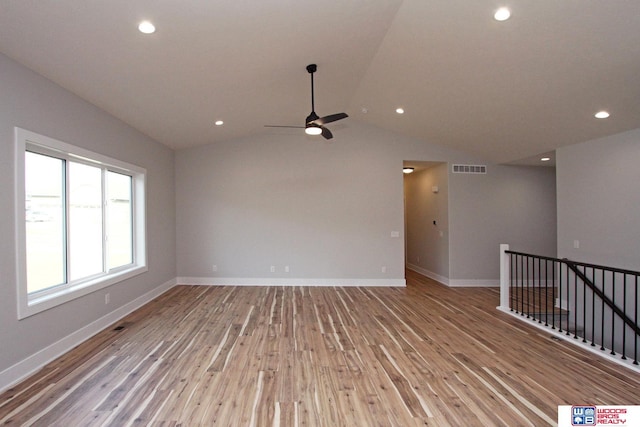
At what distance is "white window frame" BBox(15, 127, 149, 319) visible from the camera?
2.72 metres

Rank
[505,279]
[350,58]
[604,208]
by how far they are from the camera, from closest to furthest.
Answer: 1. [350,58]
2. [604,208]
3. [505,279]

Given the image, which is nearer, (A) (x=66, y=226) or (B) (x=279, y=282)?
(A) (x=66, y=226)

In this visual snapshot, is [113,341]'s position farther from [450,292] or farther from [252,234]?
[450,292]

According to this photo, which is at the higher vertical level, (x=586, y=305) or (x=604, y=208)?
(x=604, y=208)

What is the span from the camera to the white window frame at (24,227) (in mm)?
2719

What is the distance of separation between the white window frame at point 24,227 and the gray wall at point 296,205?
1355 mm

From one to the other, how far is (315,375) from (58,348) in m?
2.80

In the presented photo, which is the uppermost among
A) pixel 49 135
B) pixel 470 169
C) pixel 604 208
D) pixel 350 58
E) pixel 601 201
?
pixel 350 58

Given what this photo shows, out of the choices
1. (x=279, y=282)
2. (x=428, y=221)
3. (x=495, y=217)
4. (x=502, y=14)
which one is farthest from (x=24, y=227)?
(x=495, y=217)

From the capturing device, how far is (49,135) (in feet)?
9.99

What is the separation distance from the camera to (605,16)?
8.36 ft

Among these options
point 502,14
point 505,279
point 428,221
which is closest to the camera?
point 502,14

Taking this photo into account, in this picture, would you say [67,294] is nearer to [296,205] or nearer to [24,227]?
[24,227]

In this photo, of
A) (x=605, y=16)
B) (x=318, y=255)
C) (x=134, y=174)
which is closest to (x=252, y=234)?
(x=318, y=255)
